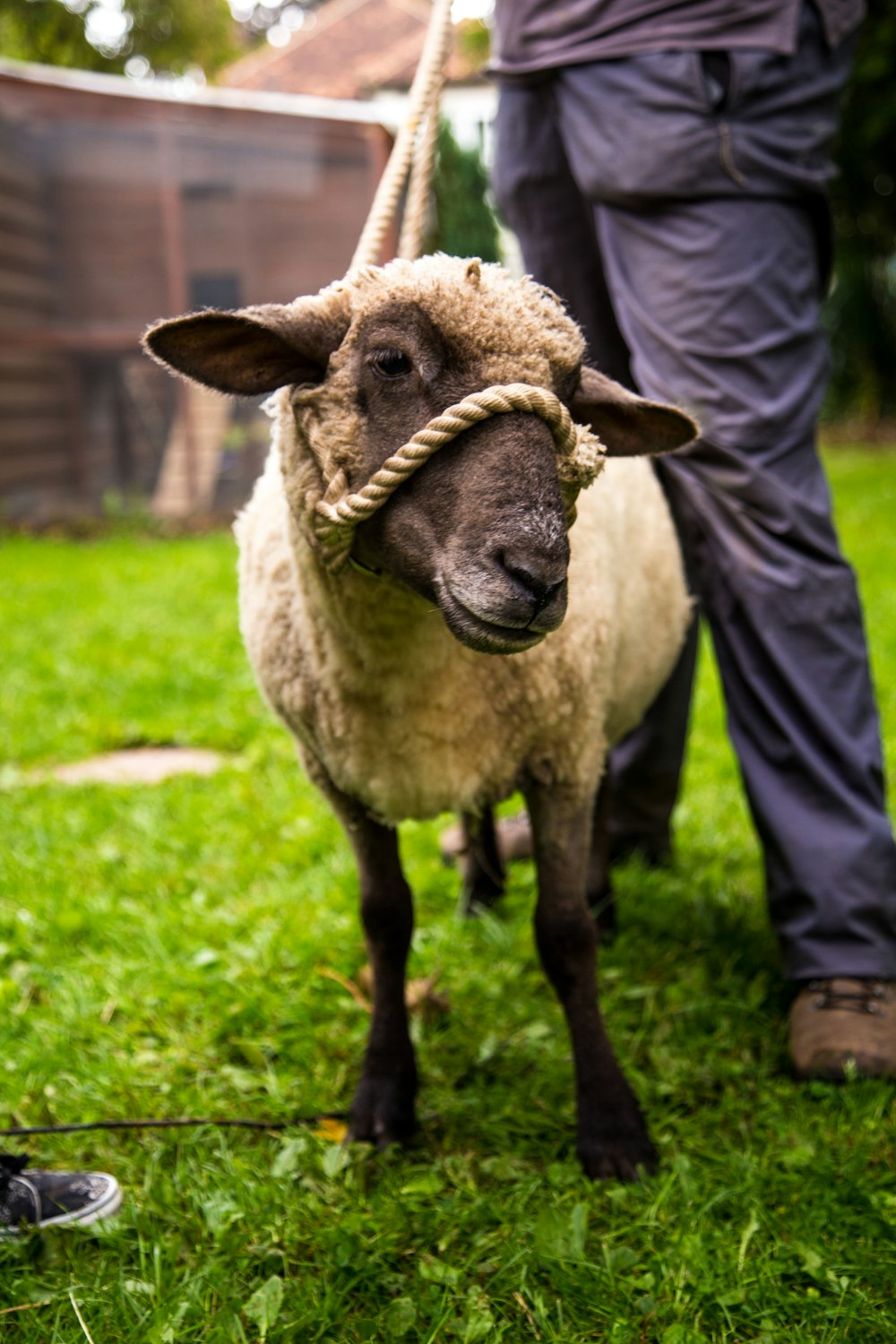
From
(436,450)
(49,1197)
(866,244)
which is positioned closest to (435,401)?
(436,450)

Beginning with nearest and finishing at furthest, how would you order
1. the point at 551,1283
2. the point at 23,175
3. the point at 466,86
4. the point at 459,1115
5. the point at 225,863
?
the point at 551,1283
the point at 459,1115
the point at 225,863
the point at 23,175
the point at 466,86

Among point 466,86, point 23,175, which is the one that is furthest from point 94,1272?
point 466,86

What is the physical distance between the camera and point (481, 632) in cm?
151

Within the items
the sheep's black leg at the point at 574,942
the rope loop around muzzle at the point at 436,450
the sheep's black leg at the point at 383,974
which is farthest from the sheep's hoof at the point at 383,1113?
the rope loop around muzzle at the point at 436,450

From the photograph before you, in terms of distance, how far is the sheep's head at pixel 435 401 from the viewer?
58.5 inches

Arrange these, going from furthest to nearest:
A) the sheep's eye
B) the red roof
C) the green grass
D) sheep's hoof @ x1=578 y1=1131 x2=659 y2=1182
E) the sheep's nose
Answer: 1. the red roof
2. sheep's hoof @ x1=578 y1=1131 x2=659 y2=1182
3. the green grass
4. the sheep's eye
5. the sheep's nose

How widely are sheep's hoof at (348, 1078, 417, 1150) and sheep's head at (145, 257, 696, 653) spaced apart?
1007mm

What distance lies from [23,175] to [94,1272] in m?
8.82

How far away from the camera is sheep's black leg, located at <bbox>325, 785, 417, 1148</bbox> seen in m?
2.14

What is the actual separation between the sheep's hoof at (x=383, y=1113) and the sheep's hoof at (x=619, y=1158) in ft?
1.05

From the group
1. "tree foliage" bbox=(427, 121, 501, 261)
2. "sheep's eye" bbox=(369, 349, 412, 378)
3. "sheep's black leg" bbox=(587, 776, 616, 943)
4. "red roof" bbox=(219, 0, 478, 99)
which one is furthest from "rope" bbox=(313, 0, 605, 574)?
"red roof" bbox=(219, 0, 478, 99)

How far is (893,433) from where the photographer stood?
47.0ft

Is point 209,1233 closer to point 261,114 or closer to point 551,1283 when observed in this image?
point 551,1283

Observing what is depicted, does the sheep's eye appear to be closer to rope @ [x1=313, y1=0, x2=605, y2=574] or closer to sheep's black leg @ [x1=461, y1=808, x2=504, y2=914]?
rope @ [x1=313, y1=0, x2=605, y2=574]
